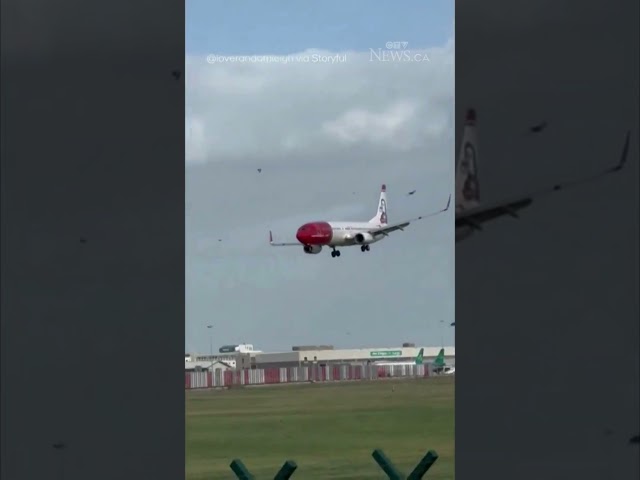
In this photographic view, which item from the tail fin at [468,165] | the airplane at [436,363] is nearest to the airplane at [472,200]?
the tail fin at [468,165]

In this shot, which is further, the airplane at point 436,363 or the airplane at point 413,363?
the airplane at point 413,363

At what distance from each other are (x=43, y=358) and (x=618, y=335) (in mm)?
1161

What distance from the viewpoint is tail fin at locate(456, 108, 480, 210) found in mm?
2184

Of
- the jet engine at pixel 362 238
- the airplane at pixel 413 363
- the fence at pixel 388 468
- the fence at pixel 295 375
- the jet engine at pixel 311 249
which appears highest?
the jet engine at pixel 362 238

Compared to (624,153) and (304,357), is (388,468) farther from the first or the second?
(304,357)

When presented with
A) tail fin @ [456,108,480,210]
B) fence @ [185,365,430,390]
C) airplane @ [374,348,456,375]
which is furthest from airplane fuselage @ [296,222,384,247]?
tail fin @ [456,108,480,210]

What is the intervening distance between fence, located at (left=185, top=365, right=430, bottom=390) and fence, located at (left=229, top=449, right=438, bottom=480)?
715 inches

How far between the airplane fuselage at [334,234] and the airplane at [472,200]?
1728 centimetres

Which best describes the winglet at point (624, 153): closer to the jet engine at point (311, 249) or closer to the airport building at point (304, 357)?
the jet engine at point (311, 249)

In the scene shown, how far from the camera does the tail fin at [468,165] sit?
86.0 inches

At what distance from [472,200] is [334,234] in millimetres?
17623

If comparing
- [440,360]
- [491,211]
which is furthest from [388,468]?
[440,360]

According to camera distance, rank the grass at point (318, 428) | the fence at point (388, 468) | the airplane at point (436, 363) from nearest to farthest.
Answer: the fence at point (388, 468) < the grass at point (318, 428) < the airplane at point (436, 363)

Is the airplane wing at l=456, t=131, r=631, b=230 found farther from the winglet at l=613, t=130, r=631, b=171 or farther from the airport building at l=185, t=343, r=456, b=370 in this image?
the airport building at l=185, t=343, r=456, b=370
